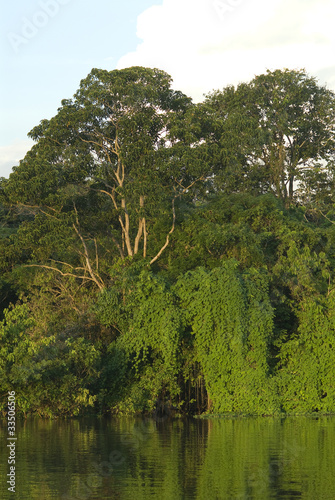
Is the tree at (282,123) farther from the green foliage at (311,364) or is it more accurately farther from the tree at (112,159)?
the green foliage at (311,364)

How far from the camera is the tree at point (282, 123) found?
112ft

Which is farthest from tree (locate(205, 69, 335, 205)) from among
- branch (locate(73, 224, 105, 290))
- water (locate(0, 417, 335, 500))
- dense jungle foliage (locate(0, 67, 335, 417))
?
water (locate(0, 417, 335, 500))

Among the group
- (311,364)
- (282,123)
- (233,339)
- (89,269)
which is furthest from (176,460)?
(282,123)

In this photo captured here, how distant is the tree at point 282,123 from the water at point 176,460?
1760 centimetres

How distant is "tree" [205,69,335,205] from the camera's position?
34031 mm

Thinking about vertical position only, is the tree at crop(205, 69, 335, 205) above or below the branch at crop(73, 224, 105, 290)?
above

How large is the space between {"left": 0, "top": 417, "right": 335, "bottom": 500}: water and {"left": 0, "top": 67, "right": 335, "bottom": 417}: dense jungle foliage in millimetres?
1739

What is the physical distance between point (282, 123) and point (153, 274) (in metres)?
15.0

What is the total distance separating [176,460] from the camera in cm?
1295

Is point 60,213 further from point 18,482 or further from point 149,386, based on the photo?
point 18,482

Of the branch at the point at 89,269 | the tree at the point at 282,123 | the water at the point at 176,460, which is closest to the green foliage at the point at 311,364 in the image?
the water at the point at 176,460

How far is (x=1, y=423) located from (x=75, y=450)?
5.89 meters

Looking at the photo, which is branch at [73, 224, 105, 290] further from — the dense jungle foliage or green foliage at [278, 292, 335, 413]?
green foliage at [278, 292, 335, 413]

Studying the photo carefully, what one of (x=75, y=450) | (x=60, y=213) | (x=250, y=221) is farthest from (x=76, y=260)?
(x=75, y=450)
